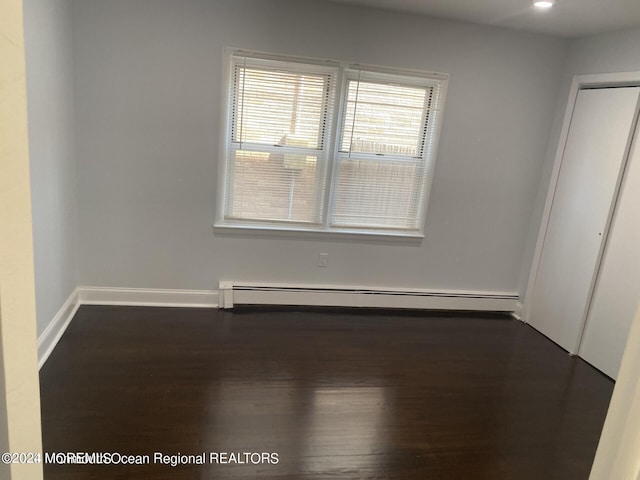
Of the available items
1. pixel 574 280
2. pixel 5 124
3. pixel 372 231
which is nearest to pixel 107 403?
pixel 5 124

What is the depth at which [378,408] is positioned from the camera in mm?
2619

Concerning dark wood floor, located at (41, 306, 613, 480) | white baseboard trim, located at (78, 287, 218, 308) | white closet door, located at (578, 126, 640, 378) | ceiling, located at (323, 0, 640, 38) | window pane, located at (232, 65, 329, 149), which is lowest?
dark wood floor, located at (41, 306, 613, 480)

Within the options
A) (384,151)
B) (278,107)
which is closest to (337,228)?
(384,151)

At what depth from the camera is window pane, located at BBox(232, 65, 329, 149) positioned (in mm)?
3512

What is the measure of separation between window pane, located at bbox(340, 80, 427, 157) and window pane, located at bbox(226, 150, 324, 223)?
0.40 meters

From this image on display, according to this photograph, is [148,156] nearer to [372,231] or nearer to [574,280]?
[372,231]

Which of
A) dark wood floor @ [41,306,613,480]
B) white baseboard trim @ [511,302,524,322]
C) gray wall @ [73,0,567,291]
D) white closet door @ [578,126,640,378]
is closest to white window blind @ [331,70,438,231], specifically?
gray wall @ [73,0,567,291]

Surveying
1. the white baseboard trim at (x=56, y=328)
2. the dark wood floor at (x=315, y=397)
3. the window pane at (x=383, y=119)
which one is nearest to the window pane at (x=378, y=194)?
the window pane at (x=383, y=119)

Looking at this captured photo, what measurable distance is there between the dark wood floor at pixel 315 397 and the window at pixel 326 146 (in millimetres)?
879

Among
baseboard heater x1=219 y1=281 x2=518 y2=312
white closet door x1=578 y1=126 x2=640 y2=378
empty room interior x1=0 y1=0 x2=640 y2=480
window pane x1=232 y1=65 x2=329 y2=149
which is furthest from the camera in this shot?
baseboard heater x1=219 y1=281 x2=518 y2=312

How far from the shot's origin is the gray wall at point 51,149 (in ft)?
8.21

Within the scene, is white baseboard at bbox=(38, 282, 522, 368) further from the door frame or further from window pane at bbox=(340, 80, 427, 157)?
window pane at bbox=(340, 80, 427, 157)

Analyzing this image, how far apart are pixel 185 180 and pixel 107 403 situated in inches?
69.2

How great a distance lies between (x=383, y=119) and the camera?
12.3ft
